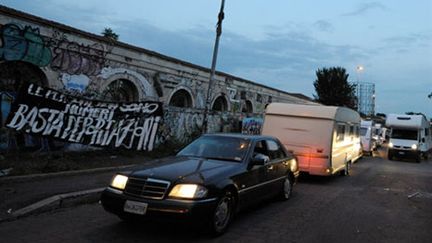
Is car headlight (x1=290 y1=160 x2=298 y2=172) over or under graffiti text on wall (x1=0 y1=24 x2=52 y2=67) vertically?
under

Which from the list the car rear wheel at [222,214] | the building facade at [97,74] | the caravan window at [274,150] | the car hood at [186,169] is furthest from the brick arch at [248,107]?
the car rear wheel at [222,214]

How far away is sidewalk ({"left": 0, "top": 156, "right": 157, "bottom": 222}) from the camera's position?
7.34m

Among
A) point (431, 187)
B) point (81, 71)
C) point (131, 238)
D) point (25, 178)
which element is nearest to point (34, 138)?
point (81, 71)

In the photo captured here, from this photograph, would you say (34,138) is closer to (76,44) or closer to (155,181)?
(76,44)

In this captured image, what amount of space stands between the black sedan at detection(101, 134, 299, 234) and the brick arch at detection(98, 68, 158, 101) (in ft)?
28.4

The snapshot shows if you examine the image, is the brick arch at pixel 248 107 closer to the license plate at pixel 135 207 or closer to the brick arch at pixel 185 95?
the brick arch at pixel 185 95

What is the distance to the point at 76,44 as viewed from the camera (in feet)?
47.1

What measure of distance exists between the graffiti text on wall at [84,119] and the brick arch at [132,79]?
1470mm

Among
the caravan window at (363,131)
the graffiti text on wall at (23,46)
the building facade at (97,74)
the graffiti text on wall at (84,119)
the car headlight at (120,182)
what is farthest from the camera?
the caravan window at (363,131)

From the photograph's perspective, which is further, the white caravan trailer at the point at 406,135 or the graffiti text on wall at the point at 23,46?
the white caravan trailer at the point at 406,135

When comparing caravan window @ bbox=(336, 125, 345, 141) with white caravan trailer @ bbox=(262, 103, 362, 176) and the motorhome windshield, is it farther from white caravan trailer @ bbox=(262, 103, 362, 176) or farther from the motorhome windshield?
the motorhome windshield

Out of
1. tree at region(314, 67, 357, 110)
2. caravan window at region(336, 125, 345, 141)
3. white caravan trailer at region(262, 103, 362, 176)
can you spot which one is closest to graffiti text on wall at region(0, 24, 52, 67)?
white caravan trailer at region(262, 103, 362, 176)

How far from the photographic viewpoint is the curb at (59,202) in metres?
7.05

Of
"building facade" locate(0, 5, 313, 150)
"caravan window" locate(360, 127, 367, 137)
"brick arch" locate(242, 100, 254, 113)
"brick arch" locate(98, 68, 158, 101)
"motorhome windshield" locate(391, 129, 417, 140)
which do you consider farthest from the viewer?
"caravan window" locate(360, 127, 367, 137)
